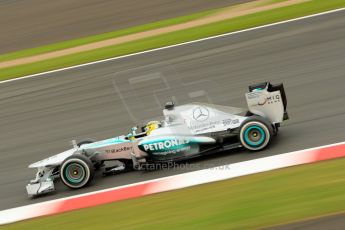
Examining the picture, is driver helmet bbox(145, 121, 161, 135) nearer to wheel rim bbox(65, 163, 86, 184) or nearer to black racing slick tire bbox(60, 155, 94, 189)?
black racing slick tire bbox(60, 155, 94, 189)

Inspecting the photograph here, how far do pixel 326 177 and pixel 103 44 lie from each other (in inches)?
398

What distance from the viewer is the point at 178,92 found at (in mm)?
8023

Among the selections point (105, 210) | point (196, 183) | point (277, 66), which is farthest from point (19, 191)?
point (277, 66)

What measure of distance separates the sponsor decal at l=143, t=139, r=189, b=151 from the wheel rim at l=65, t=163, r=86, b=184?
2.85 feet

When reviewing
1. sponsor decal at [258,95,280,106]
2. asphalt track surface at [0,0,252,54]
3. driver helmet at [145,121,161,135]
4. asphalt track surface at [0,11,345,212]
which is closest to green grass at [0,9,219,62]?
asphalt track surface at [0,0,252,54]

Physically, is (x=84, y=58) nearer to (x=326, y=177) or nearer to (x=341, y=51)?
(x=341, y=51)

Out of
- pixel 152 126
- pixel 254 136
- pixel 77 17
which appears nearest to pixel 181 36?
pixel 77 17

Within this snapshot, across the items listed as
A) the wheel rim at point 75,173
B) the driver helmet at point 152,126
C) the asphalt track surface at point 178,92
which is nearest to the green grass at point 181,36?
the asphalt track surface at point 178,92

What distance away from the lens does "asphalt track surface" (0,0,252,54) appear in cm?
1728

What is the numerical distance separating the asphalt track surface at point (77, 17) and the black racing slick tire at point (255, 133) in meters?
9.52

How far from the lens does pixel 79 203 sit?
7.62 meters

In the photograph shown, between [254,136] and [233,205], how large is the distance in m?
2.00

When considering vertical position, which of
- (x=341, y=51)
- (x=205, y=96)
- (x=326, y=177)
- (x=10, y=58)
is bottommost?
(x=326, y=177)

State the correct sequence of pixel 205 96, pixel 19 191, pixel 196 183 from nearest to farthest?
pixel 196 183 < pixel 205 96 < pixel 19 191
